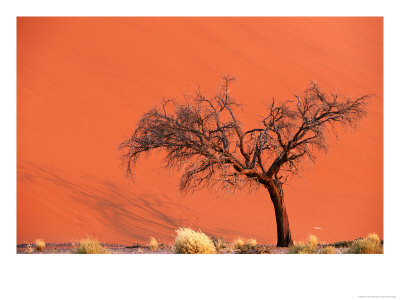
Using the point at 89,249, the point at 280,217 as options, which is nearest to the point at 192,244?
the point at 89,249

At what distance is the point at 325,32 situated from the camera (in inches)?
1141

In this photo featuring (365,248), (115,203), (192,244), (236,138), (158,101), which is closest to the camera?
(192,244)

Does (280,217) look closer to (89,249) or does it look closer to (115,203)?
(89,249)

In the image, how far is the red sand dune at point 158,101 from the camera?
21.5 m

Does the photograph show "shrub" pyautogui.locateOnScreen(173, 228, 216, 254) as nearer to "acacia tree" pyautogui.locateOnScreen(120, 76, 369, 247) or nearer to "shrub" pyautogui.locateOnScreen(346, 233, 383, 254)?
"acacia tree" pyautogui.locateOnScreen(120, 76, 369, 247)

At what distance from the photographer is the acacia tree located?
42.9 feet

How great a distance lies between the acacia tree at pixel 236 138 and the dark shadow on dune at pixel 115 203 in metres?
7.56

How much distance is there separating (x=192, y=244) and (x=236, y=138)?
3.84 metres

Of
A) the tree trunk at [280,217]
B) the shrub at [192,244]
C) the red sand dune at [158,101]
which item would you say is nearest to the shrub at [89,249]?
the shrub at [192,244]

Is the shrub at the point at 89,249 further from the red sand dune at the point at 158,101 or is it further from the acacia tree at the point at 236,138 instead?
the red sand dune at the point at 158,101

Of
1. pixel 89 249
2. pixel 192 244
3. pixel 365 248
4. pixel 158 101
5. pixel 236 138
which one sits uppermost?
pixel 158 101

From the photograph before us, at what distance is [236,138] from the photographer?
13.9 meters

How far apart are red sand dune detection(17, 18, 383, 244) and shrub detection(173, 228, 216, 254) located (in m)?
7.79
